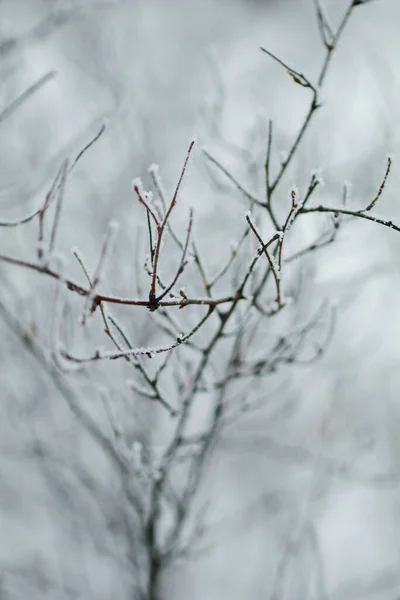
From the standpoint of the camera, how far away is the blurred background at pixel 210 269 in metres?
2.38

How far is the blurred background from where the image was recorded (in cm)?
238

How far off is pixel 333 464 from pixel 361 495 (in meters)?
4.12

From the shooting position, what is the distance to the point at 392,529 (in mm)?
6824

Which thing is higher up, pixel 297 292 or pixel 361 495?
pixel 361 495

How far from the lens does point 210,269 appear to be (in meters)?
2.36

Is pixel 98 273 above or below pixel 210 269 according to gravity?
below

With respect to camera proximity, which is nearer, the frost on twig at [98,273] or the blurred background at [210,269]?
the frost on twig at [98,273]

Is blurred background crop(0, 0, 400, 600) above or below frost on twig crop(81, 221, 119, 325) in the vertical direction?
above

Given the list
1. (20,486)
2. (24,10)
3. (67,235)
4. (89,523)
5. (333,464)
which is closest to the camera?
(89,523)

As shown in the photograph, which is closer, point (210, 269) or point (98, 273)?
point (98, 273)

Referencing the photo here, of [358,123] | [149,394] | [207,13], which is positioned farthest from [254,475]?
[207,13]

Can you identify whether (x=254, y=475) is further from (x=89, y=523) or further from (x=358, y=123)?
(x=358, y=123)

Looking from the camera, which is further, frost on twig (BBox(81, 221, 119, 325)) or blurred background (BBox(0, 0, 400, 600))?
blurred background (BBox(0, 0, 400, 600))

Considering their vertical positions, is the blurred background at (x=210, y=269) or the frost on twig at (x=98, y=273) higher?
the blurred background at (x=210, y=269)
